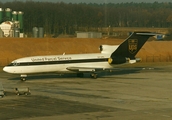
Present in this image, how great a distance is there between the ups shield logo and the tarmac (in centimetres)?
337

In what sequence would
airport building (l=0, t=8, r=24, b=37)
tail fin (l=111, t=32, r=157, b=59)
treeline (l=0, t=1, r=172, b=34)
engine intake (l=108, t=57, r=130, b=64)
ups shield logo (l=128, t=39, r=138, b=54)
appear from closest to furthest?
1. engine intake (l=108, t=57, r=130, b=64)
2. tail fin (l=111, t=32, r=157, b=59)
3. ups shield logo (l=128, t=39, r=138, b=54)
4. airport building (l=0, t=8, r=24, b=37)
5. treeline (l=0, t=1, r=172, b=34)

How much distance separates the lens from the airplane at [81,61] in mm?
50844

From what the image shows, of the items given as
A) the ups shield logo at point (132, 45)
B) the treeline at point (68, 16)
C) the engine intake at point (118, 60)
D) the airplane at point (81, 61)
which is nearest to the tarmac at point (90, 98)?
the airplane at point (81, 61)

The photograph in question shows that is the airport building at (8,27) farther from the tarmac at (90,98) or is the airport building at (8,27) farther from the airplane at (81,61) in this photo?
the airplane at (81,61)

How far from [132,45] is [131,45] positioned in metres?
0.17

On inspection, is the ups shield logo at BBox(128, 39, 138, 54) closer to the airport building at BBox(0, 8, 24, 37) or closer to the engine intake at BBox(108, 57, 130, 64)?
the engine intake at BBox(108, 57, 130, 64)

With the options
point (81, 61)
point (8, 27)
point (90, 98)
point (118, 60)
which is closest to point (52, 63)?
point (81, 61)

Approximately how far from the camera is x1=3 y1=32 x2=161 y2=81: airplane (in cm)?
5084

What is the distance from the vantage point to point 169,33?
135 m

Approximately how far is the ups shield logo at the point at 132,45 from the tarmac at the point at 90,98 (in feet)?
11.1

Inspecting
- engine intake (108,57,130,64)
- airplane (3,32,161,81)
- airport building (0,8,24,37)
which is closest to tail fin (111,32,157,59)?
airplane (3,32,161,81)

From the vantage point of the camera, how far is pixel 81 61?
54719 millimetres

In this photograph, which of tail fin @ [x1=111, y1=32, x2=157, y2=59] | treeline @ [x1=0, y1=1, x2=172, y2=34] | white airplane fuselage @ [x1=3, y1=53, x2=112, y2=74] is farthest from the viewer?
treeline @ [x1=0, y1=1, x2=172, y2=34]

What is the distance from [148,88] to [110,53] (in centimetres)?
1303
